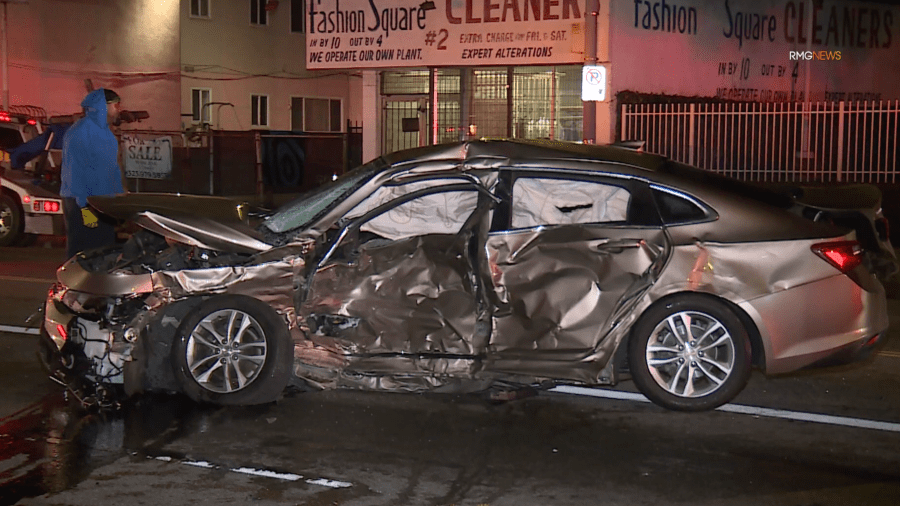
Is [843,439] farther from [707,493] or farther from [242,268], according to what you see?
[242,268]

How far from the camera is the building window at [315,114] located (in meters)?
34.6

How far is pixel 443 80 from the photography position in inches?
845

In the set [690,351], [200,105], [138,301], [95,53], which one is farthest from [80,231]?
[200,105]

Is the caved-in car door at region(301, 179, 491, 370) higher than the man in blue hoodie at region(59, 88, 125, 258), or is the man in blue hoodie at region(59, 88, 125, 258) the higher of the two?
the man in blue hoodie at region(59, 88, 125, 258)

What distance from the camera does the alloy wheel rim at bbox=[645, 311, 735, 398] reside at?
6.91 metres

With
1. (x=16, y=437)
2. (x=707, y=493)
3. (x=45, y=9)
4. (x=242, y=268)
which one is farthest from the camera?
(x=45, y=9)

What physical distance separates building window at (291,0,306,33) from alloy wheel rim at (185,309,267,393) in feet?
93.4

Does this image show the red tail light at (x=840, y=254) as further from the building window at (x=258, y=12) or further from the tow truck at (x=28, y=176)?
the building window at (x=258, y=12)

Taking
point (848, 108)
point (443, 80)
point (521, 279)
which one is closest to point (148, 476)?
point (521, 279)

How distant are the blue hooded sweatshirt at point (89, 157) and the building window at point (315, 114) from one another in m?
24.6

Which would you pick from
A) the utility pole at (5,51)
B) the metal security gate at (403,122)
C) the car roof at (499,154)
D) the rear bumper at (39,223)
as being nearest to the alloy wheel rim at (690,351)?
the car roof at (499,154)

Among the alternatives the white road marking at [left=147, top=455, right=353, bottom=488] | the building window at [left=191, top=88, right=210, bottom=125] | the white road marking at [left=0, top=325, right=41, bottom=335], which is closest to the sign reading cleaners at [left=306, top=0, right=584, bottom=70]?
the building window at [left=191, top=88, right=210, bottom=125]

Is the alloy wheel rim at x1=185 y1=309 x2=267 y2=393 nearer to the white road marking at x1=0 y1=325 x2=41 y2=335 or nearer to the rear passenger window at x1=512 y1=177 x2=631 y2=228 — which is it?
the rear passenger window at x1=512 y1=177 x2=631 y2=228

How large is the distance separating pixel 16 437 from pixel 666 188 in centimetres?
405
